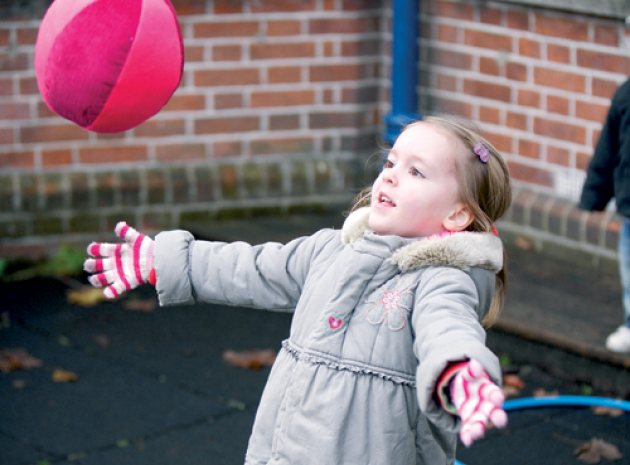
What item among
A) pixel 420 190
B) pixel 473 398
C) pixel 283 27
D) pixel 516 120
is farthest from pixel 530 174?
pixel 473 398

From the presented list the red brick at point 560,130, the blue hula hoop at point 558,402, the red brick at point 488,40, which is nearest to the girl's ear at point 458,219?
the blue hula hoop at point 558,402

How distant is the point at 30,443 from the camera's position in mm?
4660

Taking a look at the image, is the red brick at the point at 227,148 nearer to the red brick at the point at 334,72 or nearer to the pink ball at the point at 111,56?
the red brick at the point at 334,72

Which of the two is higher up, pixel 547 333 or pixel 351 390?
pixel 351 390

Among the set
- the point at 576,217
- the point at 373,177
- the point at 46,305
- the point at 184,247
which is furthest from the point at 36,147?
the point at 184,247

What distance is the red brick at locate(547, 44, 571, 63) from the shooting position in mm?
6211

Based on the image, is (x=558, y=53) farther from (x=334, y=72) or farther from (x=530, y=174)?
(x=334, y=72)

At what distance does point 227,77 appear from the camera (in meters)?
6.98

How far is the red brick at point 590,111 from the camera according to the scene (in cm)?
608

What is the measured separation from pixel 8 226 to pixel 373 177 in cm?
219

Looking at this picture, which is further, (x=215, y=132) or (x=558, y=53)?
(x=215, y=132)

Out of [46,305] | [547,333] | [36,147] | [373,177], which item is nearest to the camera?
[547,333]

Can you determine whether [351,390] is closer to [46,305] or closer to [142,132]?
[46,305]

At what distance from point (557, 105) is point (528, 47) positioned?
36 cm
